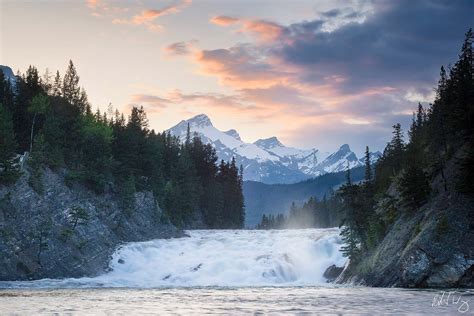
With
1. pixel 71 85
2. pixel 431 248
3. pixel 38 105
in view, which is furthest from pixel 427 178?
pixel 71 85

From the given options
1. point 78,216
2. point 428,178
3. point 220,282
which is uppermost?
point 428,178

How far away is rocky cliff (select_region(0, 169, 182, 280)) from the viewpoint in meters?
52.5

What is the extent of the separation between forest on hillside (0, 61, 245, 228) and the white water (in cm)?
1295

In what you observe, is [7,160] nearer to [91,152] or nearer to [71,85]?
[91,152]

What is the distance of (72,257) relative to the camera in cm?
5794

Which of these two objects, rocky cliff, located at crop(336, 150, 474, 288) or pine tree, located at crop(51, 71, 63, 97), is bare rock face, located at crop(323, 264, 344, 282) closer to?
rocky cliff, located at crop(336, 150, 474, 288)

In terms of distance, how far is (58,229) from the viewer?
196 feet

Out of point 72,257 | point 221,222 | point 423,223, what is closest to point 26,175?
point 72,257

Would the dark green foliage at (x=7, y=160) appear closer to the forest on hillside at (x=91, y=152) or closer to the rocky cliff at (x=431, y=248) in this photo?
the forest on hillside at (x=91, y=152)

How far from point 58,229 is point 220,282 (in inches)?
807

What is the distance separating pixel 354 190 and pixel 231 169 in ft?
286

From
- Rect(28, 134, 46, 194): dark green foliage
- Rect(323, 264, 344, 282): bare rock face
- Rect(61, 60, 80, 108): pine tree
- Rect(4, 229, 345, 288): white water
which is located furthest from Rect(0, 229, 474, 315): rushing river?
Rect(61, 60, 80, 108): pine tree

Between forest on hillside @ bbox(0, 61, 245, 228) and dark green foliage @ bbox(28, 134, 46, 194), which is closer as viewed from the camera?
dark green foliage @ bbox(28, 134, 46, 194)

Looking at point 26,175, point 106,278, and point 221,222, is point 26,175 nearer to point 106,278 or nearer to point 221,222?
point 106,278
